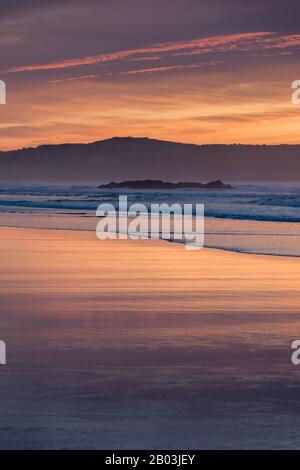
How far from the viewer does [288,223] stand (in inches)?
1101

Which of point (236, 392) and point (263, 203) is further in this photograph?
point (263, 203)

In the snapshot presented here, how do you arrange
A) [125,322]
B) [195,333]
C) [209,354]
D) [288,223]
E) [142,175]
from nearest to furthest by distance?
[209,354], [195,333], [125,322], [288,223], [142,175]

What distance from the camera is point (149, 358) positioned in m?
7.12

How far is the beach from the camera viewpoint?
5285mm

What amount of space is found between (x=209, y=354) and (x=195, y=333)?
0.95 meters

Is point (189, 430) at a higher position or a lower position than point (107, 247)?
lower

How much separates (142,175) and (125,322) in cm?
16584

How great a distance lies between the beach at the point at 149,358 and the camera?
529 centimetres

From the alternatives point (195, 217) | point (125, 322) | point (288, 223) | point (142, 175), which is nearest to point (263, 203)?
point (195, 217)

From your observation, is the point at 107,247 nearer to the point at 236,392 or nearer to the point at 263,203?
the point at 236,392

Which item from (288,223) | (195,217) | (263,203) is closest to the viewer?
(288,223)
